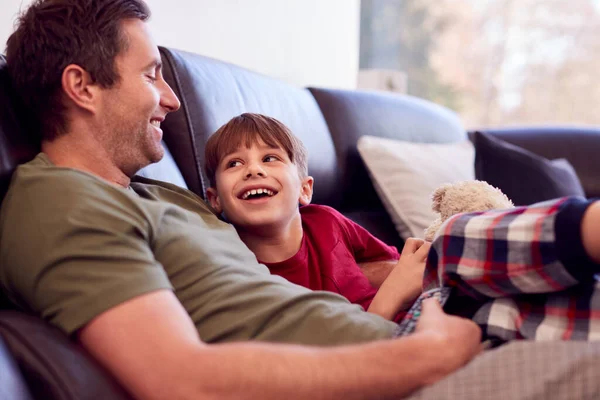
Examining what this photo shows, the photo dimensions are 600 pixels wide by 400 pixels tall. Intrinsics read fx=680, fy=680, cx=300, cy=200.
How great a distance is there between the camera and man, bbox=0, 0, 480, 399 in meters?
0.81

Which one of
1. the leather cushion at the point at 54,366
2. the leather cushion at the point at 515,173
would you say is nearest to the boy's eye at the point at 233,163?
the leather cushion at the point at 54,366

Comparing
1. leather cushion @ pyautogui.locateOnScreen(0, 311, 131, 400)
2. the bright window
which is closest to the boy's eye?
leather cushion @ pyautogui.locateOnScreen(0, 311, 131, 400)

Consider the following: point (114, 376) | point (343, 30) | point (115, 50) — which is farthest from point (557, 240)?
point (343, 30)

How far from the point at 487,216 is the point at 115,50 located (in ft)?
2.22

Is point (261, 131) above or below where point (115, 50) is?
below

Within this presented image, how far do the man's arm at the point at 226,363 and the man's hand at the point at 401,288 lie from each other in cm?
37

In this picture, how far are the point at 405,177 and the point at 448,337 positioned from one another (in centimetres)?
146

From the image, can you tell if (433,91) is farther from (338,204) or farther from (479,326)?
(479,326)

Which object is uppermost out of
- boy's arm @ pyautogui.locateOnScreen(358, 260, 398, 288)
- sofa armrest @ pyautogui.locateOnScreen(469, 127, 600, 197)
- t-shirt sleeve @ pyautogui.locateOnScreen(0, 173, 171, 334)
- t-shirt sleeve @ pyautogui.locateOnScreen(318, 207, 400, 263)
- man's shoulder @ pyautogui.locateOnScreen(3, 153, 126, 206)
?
man's shoulder @ pyautogui.locateOnScreen(3, 153, 126, 206)

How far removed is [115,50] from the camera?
1167 mm

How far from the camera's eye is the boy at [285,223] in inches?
51.6

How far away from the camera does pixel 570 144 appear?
9.93 ft

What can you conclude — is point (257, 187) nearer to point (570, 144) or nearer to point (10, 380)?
point (10, 380)

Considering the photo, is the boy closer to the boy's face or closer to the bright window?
the boy's face
